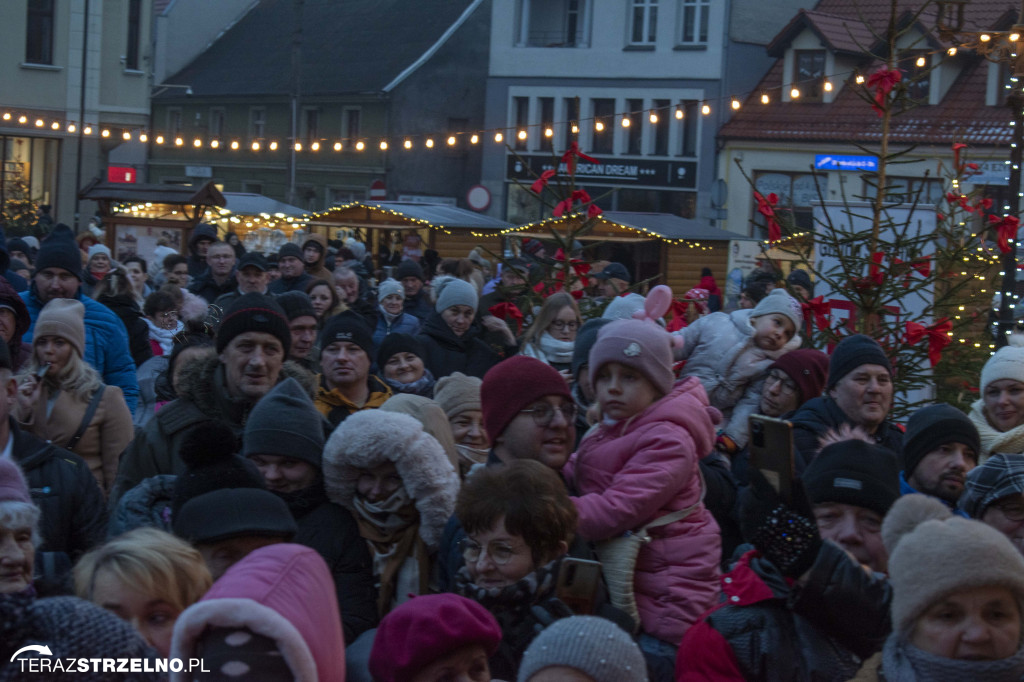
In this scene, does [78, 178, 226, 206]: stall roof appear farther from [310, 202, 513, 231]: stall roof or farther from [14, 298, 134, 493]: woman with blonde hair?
[14, 298, 134, 493]: woman with blonde hair

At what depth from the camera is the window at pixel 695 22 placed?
3659 centimetres

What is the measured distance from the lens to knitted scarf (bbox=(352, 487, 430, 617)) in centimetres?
408

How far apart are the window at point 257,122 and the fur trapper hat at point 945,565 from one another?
1738 inches

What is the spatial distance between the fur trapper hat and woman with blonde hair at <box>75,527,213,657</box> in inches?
71.8

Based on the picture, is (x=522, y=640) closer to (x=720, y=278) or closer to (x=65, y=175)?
(x=720, y=278)

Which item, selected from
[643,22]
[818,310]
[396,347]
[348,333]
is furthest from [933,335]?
[643,22]

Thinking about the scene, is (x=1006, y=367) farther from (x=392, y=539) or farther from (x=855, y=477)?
(x=392, y=539)

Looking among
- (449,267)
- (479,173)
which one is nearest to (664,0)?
(479,173)

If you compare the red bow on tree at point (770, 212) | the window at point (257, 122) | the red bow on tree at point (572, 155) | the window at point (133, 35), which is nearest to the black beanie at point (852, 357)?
the red bow on tree at point (770, 212)

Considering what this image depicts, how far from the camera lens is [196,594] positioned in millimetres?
3363

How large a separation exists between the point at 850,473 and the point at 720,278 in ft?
70.6

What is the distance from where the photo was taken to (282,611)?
2723 millimetres

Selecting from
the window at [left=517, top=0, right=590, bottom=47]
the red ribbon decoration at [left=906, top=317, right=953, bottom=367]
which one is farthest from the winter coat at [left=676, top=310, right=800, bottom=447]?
the window at [left=517, top=0, right=590, bottom=47]

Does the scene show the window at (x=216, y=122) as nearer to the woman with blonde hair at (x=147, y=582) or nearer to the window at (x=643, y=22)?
the window at (x=643, y=22)
